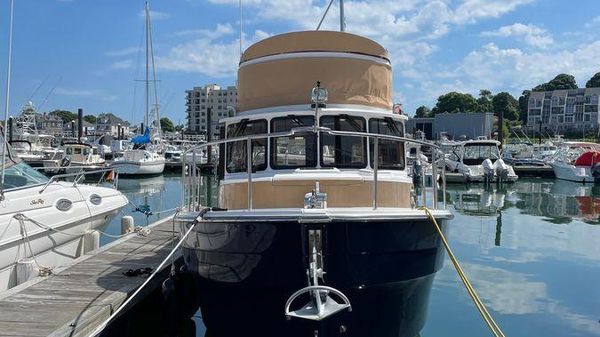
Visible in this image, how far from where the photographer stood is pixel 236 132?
8.30m

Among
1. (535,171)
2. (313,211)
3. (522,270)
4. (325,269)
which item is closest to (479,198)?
(522,270)

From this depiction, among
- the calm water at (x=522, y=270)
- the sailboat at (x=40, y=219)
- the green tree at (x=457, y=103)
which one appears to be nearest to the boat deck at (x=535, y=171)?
the calm water at (x=522, y=270)

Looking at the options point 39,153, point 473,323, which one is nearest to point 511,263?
point 473,323

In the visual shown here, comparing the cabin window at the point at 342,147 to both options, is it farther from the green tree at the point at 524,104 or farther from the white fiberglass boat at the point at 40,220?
the green tree at the point at 524,104

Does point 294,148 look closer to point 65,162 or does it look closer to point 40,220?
point 40,220

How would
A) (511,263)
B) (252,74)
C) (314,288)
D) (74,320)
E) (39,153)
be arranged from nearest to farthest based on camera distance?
1. (314,288)
2. (74,320)
3. (252,74)
4. (511,263)
5. (39,153)

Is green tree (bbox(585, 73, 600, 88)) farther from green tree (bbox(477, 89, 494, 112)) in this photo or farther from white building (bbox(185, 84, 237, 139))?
white building (bbox(185, 84, 237, 139))

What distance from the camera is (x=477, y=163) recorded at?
40.2 meters

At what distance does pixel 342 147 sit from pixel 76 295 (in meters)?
4.06

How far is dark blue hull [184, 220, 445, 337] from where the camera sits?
239 inches

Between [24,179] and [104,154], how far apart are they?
4771 centimetres

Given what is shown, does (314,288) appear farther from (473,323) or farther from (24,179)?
(24,179)

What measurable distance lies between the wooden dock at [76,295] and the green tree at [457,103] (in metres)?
103

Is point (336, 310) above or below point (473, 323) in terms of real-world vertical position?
above
